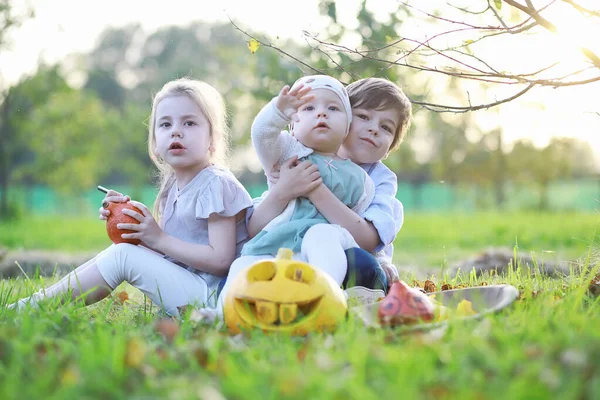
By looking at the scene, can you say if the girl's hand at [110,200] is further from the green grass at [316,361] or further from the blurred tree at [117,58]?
the blurred tree at [117,58]

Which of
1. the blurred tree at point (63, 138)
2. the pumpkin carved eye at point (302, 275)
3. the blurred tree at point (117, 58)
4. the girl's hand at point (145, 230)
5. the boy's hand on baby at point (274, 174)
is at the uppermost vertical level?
the blurred tree at point (117, 58)

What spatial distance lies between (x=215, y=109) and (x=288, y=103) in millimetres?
640

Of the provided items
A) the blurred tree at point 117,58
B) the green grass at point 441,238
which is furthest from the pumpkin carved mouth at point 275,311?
the blurred tree at point 117,58

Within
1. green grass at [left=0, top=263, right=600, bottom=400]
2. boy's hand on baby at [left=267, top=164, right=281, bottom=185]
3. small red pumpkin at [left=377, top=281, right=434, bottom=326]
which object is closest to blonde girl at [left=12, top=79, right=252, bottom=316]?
boy's hand on baby at [left=267, top=164, right=281, bottom=185]

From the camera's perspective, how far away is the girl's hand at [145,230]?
3182 millimetres

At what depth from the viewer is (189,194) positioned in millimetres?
3328

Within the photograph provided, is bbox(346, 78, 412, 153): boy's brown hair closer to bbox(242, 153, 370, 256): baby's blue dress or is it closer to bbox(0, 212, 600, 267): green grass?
bbox(242, 153, 370, 256): baby's blue dress

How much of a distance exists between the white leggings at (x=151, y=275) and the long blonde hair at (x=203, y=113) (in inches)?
16.5

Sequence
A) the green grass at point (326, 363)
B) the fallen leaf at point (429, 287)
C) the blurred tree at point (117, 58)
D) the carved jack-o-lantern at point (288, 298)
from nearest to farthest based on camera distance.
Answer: the green grass at point (326, 363) < the carved jack-o-lantern at point (288, 298) < the fallen leaf at point (429, 287) < the blurred tree at point (117, 58)

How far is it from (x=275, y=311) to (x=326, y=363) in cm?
64

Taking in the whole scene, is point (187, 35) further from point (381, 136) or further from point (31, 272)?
point (381, 136)

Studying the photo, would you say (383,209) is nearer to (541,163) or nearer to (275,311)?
(275,311)

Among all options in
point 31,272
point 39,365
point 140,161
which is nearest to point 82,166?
point 140,161

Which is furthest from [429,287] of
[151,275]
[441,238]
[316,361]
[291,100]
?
[441,238]
